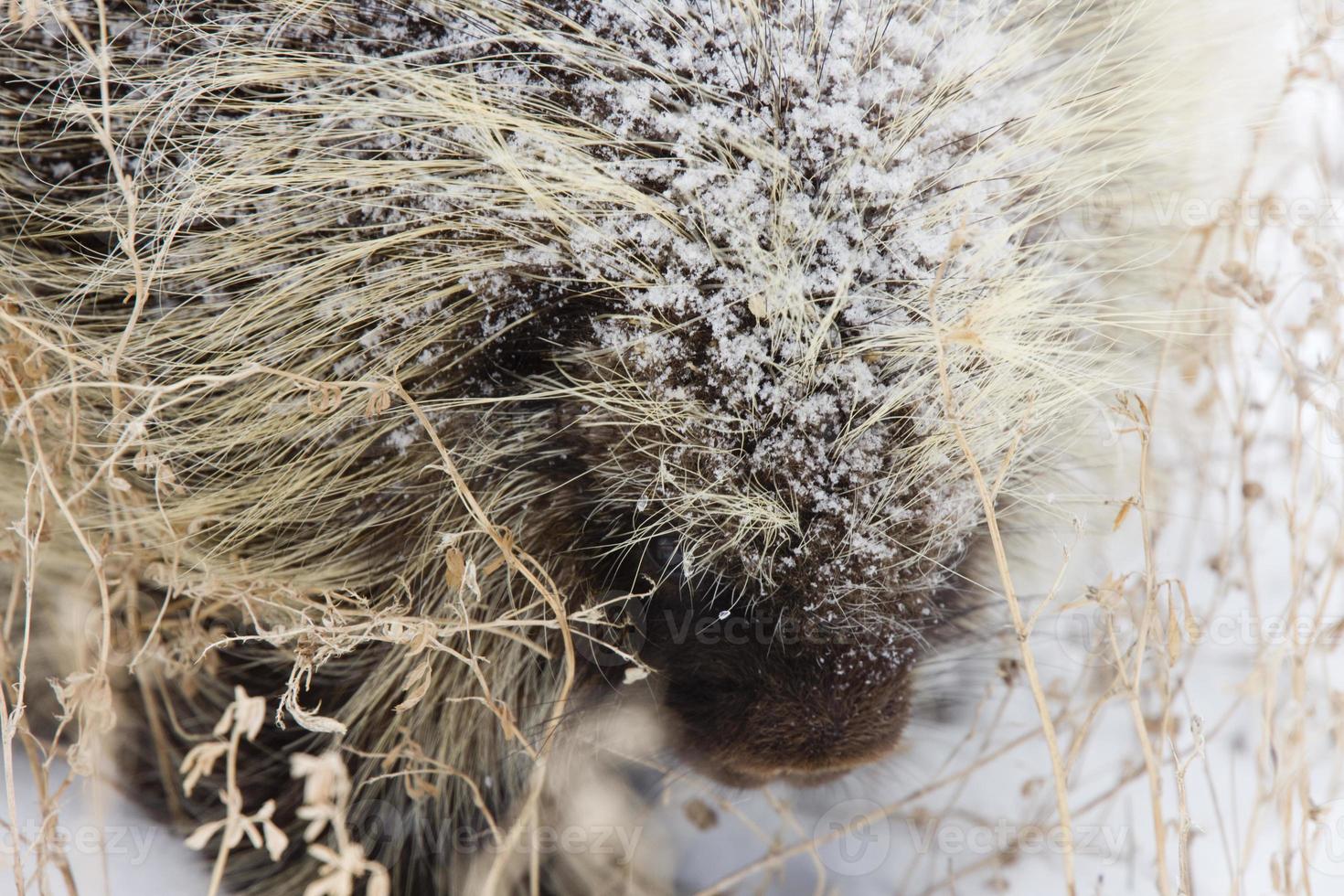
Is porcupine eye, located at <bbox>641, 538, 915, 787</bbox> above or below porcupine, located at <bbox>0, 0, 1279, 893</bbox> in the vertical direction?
below

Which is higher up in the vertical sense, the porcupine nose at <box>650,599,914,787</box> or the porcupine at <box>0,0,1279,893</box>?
the porcupine at <box>0,0,1279,893</box>

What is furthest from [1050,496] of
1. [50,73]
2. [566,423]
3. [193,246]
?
[50,73]

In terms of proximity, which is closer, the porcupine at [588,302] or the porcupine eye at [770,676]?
the porcupine at [588,302]

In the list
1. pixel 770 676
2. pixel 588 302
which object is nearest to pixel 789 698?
pixel 770 676

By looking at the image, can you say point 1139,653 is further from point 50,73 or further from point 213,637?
point 50,73

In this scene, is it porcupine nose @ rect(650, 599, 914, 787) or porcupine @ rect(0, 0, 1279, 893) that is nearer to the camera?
porcupine @ rect(0, 0, 1279, 893)

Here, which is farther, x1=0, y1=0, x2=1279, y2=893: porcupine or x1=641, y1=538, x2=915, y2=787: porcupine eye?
x1=641, y1=538, x2=915, y2=787: porcupine eye

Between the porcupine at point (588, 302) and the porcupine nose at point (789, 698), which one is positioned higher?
the porcupine at point (588, 302)
